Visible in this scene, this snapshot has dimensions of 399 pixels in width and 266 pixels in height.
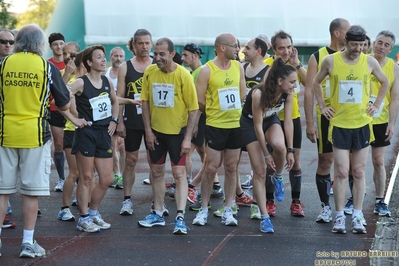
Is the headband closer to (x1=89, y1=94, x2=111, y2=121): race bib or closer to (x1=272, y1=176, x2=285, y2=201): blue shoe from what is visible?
(x1=272, y1=176, x2=285, y2=201): blue shoe

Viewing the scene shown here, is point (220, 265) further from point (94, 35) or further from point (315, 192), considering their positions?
point (94, 35)

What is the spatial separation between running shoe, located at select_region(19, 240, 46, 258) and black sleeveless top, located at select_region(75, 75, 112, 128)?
5.50 ft

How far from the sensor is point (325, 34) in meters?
44.2

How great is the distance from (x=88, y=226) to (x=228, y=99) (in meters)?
2.08

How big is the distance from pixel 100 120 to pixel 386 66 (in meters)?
3.37

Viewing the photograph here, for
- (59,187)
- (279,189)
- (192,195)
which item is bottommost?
(59,187)

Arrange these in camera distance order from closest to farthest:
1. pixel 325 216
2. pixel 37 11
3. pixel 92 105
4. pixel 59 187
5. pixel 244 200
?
1. pixel 92 105
2. pixel 325 216
3. pixel 244 200
4. pixel 59 187
5. pixel 37 11

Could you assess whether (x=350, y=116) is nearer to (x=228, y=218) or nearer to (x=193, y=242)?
(x=228, y=218)

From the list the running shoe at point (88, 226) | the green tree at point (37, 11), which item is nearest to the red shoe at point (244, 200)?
the running shoe at point (88, 226)

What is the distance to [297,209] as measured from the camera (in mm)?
9484

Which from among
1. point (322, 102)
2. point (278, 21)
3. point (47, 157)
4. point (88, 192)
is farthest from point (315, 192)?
point (278, 21)

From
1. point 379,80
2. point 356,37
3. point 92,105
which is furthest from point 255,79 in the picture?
point 92,105

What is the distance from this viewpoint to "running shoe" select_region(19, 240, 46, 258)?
24.1 feet

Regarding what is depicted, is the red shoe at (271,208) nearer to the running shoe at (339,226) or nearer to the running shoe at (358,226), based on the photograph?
the running shoe at (339,226)
